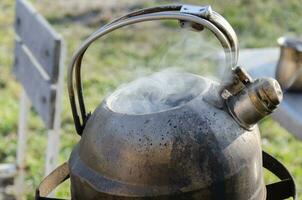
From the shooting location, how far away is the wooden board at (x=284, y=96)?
7.90 feet

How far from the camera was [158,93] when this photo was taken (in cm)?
156

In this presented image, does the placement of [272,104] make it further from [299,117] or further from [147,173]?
[299,117]

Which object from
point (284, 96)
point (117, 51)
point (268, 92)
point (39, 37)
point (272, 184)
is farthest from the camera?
point (117, 51)

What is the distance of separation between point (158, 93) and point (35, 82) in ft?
5.13

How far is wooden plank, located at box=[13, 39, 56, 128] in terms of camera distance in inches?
109

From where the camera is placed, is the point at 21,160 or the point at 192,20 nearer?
the point at 192,20

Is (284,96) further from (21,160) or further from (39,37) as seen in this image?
(21,160)

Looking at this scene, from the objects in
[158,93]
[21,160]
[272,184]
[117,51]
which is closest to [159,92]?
[158,93]

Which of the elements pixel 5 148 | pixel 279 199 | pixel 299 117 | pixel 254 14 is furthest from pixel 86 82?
pixel 279 199

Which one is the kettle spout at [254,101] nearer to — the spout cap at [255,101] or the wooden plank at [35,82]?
the spout cap at [255,101]

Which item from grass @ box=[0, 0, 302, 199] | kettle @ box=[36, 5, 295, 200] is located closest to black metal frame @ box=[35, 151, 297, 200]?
kettle @ box=[36, 5, 295, 200]

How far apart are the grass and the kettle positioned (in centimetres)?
171

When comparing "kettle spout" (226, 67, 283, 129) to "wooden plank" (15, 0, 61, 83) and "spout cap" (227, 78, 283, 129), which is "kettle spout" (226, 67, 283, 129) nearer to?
"spout cap" (227, 78, 283, 129)

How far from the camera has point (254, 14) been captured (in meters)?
6.03
